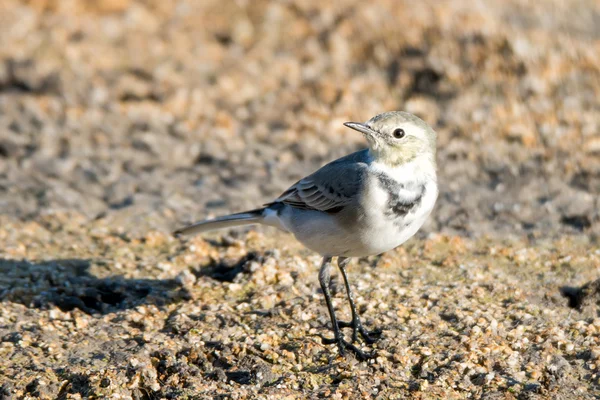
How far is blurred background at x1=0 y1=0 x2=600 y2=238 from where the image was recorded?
8.22m

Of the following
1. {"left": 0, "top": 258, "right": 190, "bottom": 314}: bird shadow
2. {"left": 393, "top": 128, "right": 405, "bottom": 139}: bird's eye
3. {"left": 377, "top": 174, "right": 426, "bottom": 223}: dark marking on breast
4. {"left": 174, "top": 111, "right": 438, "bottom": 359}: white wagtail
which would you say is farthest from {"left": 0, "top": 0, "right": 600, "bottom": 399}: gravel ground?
{"left": 393, "top": 128, "right": 405, "bottom": 139}: bird's eye

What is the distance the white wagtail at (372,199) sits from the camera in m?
5.59

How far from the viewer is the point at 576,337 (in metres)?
5.65

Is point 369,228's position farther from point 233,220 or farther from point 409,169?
point 233,220

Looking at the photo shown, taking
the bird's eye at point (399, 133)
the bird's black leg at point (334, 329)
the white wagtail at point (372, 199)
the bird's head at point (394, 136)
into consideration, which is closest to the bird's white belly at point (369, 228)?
the white wagtail at point (372, 199)

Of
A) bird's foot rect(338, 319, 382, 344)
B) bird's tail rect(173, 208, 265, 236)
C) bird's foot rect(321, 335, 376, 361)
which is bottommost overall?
bird's foot rect(321, 335, 376, 361)

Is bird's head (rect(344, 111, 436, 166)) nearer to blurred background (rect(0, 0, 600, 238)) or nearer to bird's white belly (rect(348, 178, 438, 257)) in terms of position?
bird's white belly (rect(348, 178, 438, 257))

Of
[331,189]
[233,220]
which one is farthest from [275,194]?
[331,189]

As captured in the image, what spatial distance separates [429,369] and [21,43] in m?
7.80

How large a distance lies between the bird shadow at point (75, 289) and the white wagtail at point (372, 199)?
4.11ft

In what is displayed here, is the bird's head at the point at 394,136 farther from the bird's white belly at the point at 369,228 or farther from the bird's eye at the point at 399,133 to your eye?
the bird's white belly at the point at 369,228

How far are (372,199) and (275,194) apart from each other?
113 inches

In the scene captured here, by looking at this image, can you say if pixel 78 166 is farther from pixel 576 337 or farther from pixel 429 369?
pixel 576 337

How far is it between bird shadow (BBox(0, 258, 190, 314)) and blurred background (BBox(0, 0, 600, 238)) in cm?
109
